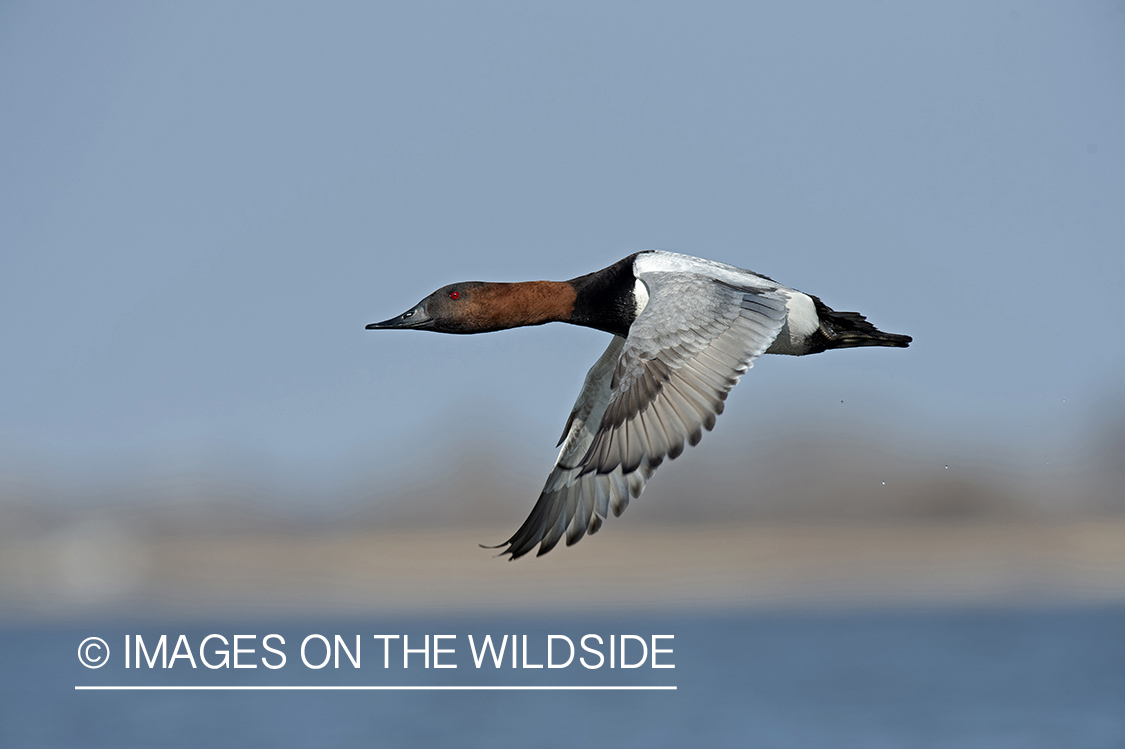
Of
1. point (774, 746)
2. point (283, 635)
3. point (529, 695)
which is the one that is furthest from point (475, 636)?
point (774, 746)

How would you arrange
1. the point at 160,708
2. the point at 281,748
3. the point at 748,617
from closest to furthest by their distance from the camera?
the point at 281,748 → the point at 160,708 → the point at 748,617

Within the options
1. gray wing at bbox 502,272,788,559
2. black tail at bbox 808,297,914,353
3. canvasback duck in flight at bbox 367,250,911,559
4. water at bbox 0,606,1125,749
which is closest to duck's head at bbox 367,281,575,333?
canvasback duck in flight at bbox 367,250,911,559

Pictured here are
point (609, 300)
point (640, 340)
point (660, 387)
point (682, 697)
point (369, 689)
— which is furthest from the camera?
point (369, 689)

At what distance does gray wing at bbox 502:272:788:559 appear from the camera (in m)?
6.86

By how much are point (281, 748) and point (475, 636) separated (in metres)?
20.3

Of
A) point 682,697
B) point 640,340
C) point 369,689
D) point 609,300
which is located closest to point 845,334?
point 609,300

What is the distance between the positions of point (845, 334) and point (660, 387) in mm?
2365

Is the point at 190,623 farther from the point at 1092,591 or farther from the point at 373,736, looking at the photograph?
the point at 1092,591

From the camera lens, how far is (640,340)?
288 inches

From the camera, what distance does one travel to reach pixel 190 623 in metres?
49.0

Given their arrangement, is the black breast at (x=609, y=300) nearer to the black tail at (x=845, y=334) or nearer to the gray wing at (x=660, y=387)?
the gray wing at (x=660, y=387)

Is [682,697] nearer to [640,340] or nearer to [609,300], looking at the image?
[609,300]

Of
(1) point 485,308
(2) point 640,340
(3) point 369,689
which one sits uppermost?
(1) point 485,308

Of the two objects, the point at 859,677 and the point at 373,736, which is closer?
the point at 373,736
